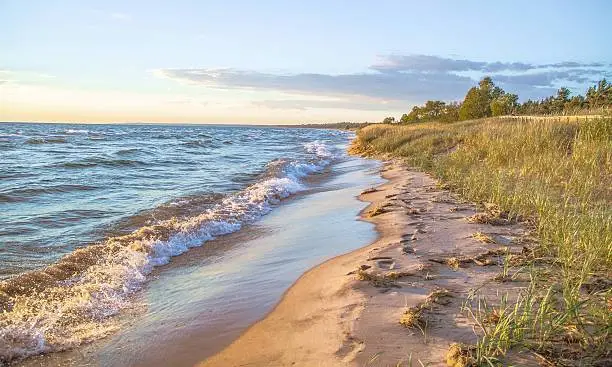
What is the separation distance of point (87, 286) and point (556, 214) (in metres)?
5.44

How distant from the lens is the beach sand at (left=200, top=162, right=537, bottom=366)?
333 cm

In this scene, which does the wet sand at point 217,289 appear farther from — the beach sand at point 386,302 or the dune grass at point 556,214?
the dune grass at point 556,214

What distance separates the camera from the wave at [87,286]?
4070mm

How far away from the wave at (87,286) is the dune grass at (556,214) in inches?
141

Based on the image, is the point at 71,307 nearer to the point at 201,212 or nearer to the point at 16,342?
the point at 16,342

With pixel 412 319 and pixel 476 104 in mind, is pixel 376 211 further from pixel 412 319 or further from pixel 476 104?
pixel 476 104

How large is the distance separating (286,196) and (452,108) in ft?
195

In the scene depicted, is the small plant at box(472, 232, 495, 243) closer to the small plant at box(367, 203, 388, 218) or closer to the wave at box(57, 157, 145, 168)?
the small plant at box(367, 203, 388, 218)

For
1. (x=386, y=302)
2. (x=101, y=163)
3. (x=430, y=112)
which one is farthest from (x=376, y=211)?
(x=430, y=112)

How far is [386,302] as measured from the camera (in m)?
→ 4.17

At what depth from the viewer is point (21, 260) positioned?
21.3 feet

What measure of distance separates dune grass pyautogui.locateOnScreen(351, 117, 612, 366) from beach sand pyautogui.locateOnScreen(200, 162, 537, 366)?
283 mm

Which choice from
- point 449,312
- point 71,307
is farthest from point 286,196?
point 449,312

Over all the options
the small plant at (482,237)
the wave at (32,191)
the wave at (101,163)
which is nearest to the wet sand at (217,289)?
the small plant at (482,237)
